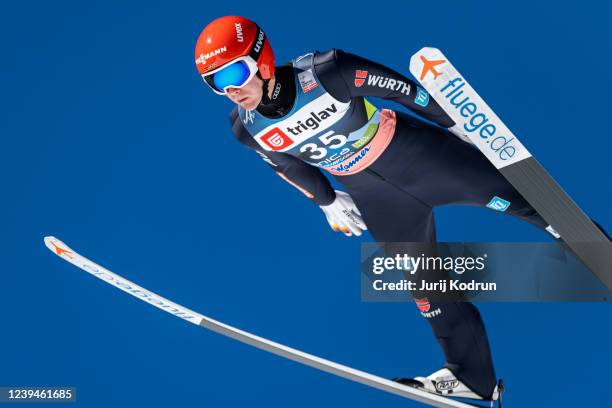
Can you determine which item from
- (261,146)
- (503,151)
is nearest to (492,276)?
(503,151)

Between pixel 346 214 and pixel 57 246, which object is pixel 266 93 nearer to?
pixel 346 214

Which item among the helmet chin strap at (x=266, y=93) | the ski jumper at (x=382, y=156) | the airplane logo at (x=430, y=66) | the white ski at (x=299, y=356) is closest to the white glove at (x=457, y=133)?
the ski jumper at (x=382, y=156)

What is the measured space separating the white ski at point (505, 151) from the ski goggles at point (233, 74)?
42 cm

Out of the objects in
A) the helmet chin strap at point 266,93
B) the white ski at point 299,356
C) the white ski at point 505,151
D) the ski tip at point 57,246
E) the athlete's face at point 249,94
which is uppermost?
the helmet chin strap at point 266,93

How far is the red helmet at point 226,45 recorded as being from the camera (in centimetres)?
246

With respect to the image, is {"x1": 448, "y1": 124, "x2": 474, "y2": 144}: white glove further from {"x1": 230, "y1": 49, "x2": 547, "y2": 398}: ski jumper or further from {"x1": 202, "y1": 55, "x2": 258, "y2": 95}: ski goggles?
{"x1": 202, "y1": 55, "x2": 258, "y2": 95}: ski goggles

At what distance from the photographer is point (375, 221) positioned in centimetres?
297

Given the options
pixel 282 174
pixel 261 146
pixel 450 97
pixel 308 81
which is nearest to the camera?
pixel 450 97

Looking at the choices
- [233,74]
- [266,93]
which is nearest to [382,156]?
[266,93]

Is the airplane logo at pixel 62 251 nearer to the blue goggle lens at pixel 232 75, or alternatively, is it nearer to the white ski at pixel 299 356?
the white ski at pixel 299 356

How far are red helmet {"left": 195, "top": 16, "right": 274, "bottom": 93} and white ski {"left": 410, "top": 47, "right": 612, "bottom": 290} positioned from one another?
417 millimetres

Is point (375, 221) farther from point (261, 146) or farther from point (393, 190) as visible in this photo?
point (261, 146)

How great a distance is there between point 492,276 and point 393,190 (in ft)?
1.30

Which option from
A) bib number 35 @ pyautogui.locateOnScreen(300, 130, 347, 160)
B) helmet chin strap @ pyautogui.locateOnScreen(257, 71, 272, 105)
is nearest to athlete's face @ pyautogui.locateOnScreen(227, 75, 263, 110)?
helmet chin strap @ pyautogui.locateOnScreen(257, 71, 272, 105)
